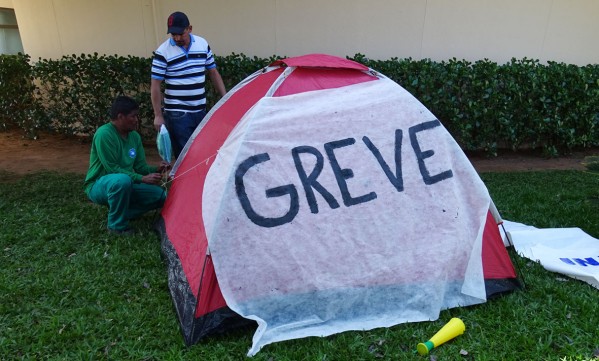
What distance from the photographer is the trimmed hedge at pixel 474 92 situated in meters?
5.44

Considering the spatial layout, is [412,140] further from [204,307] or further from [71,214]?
[71,214]

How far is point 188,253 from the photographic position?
2.63 m

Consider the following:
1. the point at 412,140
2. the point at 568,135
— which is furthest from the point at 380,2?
the point at 412,140

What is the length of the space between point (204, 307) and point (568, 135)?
5200 millimetres

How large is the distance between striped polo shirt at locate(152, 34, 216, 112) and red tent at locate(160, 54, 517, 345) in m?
0.74

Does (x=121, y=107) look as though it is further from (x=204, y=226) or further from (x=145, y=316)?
(x=145, y=316)

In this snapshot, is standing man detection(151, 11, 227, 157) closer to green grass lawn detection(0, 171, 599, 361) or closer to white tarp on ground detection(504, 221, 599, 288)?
green grass lawn detection(0, 171, 599, 361)

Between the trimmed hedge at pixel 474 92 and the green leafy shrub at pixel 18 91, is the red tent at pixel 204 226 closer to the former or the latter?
the trimmed hedge at pixel 474 92

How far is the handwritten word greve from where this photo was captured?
2334 millimetres

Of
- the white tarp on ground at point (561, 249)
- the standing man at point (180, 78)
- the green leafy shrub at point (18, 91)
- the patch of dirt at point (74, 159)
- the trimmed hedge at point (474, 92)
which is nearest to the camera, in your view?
the white tarp on ground at point (561, 249)

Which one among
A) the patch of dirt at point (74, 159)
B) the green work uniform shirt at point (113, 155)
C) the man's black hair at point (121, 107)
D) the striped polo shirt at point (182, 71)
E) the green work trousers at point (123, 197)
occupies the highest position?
the striped polo shirt at point (182, 71)

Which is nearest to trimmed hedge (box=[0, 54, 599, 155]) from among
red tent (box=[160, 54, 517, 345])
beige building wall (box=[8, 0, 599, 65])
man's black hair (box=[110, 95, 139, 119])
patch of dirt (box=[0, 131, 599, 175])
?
patch of dirt (box=[0, 131, 599, 175])

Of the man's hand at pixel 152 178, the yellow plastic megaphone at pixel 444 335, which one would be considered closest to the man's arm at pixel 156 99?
the man's hand at pixel 152 178

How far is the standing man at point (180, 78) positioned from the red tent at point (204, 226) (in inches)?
29.1
